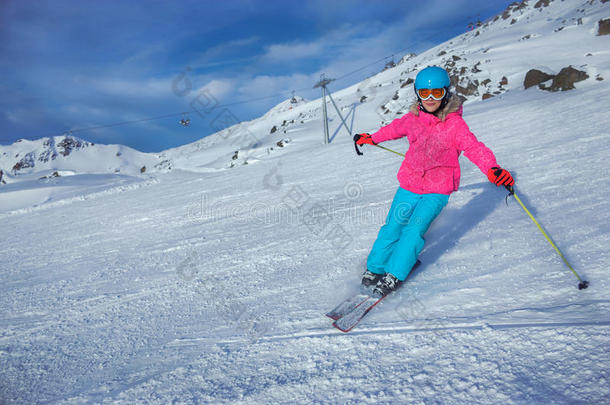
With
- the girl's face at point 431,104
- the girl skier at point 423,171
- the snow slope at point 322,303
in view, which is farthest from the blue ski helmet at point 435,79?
the snow slope at point 322,303

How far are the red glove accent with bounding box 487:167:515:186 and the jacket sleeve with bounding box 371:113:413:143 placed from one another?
0.79 m

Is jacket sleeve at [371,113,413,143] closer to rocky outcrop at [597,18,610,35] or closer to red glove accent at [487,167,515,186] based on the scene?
red glove accent at [487,167,515,186]

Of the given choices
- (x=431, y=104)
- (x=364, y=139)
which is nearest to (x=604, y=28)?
(x=364, y=139)

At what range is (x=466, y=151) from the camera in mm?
2387

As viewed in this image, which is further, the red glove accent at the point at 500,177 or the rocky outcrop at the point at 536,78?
the rocky outcrop at the point at 536,78

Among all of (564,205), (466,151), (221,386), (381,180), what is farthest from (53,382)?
(381,180)

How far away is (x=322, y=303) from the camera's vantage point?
8.20 ft

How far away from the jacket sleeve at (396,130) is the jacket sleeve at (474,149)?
0.44 meters

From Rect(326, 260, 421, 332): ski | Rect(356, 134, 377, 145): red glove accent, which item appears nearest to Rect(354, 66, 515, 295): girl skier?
Rect(326, 260, 421, 332): ski

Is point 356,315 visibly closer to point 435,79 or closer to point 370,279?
point 370,279

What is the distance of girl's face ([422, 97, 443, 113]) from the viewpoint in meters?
2.48

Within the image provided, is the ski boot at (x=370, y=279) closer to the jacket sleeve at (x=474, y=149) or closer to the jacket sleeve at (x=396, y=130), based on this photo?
the jacket sleeve at (x=474, y=149)

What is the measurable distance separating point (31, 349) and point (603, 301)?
410cm

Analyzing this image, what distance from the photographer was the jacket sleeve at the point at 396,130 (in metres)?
2.72
